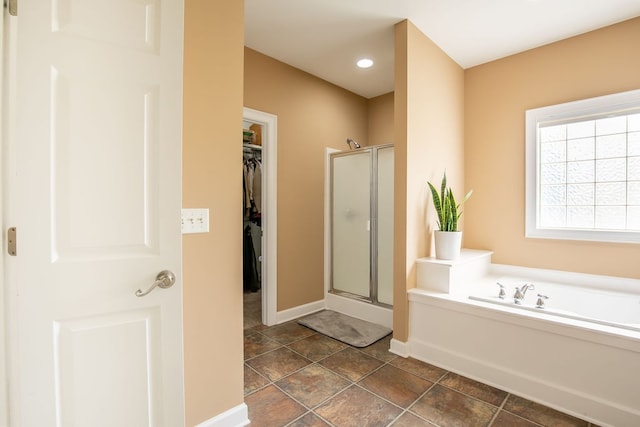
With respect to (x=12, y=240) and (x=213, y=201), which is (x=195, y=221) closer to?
(x=213, y=201)

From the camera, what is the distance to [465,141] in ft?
10.7

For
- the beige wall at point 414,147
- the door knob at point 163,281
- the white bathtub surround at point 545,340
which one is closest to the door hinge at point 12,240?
the door knob at point 163,281

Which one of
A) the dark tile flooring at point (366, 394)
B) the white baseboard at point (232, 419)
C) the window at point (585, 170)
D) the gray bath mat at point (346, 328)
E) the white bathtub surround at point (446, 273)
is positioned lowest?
the dark tile flooring at point (366, 394)

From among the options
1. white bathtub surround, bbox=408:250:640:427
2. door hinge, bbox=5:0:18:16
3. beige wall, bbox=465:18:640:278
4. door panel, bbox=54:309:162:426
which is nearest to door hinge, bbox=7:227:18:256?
door panel, bbox=54:309:162:426

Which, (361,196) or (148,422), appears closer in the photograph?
(148,422)

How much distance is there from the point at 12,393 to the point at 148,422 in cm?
45

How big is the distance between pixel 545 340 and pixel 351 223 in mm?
1951

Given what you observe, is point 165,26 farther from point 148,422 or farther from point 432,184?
point 432,184

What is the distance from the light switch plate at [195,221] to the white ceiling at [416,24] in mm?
1657

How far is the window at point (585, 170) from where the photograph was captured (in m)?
2.45

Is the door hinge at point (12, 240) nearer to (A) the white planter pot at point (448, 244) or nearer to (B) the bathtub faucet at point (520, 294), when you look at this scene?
(A) the white planter pot at point (448, 244)

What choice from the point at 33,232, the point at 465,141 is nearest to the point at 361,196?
the point at 465,141

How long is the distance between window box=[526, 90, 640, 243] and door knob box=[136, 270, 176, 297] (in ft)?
10.1

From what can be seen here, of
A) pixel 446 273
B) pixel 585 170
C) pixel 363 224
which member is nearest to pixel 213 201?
pixel 446 273
